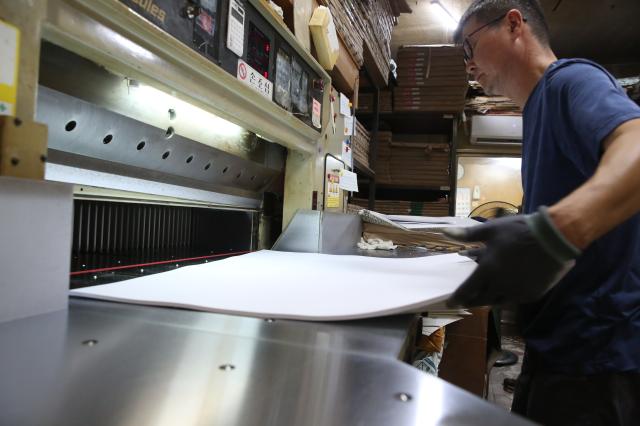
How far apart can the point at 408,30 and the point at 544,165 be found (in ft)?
11.7

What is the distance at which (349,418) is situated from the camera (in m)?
0.32

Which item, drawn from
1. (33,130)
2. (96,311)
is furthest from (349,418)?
(33,130)

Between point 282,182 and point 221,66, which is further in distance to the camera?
point 282,182

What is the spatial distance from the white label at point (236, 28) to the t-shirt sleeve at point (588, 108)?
80cm

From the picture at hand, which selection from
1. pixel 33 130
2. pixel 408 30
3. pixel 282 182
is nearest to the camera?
pixel 33 130

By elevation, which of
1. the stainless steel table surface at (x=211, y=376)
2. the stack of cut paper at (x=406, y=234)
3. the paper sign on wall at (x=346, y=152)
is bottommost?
the stainless steel table surface at (x=211, y=376)

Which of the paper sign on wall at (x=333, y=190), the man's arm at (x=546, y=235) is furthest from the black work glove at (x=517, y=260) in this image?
the paper sign on wall at (x=333, y=190)

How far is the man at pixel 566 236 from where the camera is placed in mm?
533

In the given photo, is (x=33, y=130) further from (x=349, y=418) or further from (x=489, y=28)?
(x=489, y=28)

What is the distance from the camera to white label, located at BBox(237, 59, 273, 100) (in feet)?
3.57

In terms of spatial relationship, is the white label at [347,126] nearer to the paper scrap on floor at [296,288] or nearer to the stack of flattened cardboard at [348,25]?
the stack of flattened cardboard at [348,25]

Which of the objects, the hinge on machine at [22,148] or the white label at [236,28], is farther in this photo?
the white label at [236,28]

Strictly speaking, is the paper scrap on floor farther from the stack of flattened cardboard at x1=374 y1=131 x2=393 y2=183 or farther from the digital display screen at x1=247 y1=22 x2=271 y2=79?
the stack of flattened cardboard at x1=374 y1=131 x2=393 y2=183

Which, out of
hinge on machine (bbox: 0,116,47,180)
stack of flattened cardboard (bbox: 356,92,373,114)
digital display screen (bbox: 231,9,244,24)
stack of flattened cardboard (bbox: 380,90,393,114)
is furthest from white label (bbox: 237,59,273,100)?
stack of flattened cardboard (bbox: 380,90,393,114)
